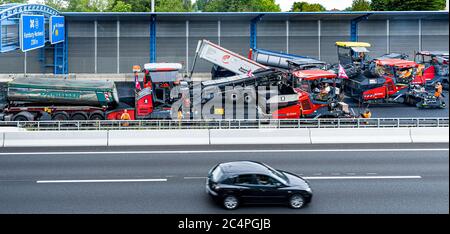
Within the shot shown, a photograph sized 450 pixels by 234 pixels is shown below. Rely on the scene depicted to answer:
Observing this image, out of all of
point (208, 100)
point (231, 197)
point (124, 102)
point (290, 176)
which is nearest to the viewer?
point (231, 197)

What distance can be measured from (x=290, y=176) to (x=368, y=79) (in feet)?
61.8

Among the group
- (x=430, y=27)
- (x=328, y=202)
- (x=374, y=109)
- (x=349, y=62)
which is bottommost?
(x=328, y=202)

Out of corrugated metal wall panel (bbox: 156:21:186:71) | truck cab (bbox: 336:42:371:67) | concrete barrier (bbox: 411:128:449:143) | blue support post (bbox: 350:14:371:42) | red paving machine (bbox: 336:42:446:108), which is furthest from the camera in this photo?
blue support post (bbox: 350:14:371:42)

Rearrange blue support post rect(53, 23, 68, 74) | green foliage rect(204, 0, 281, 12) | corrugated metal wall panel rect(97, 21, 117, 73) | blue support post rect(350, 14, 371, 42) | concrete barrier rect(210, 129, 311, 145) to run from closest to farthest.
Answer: concrete barrier rect(210, 129, 311, 145) < blue support post rect(53, 23, 68, 74) < corrugated metal wall panel rect(97, 21, 117, 73) < blue support post rect(350, 14, 371, 42) < green foliage rect(204, 0, 281, 12)

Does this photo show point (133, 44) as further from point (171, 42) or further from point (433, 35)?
point (433, 35)

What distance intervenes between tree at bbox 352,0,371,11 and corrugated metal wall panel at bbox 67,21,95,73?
38.9 meters

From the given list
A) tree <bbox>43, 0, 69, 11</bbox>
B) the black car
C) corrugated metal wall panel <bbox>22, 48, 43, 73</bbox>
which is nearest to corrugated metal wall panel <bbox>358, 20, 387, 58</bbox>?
corrugated metal wall panel <bbox>22, 48, 43, 73</bbox>

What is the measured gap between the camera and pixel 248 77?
93.4ft

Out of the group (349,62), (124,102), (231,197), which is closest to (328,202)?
(231,197)

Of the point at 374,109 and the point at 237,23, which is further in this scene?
the point at 237,23

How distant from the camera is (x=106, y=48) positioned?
41719 millimetres

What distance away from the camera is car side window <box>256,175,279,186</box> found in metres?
13.6

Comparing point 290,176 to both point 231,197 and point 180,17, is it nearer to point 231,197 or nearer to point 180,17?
point 231,197

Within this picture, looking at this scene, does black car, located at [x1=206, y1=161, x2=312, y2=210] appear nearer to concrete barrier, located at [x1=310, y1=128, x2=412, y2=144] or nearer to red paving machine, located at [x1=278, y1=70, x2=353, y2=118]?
concrete barrier, located at [x1=310, y1=128, x2=412, y2=144]
